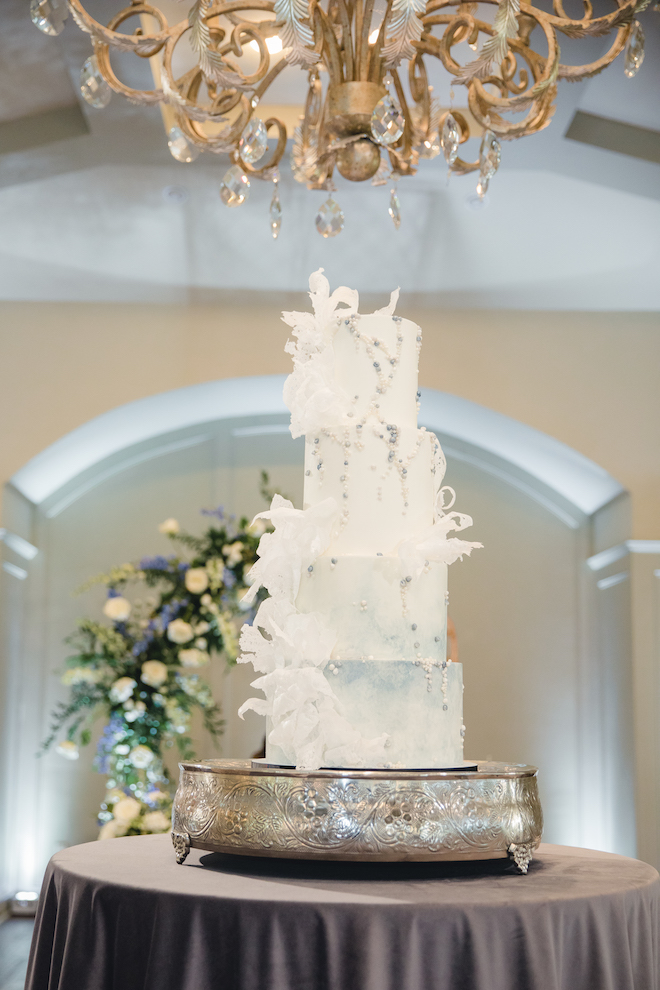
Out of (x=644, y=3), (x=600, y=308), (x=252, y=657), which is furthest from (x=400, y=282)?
(x=252, y=657)

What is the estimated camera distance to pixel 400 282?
549 cm

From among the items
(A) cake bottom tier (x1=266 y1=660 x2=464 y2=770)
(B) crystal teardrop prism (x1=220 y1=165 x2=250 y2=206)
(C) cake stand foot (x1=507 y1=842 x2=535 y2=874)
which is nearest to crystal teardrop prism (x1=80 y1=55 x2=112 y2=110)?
(B) crystal teardrop prism (x1=220 y1=165 x2=250 y2=206)

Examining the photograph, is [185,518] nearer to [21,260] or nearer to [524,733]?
[21,260]

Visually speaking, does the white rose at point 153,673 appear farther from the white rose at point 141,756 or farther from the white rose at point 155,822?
the white rose at point 155,822

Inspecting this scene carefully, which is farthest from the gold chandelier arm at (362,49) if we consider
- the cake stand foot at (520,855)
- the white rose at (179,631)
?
the white rose at (179,631)

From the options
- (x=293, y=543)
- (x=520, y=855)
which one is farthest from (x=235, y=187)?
(x=520, y=855)

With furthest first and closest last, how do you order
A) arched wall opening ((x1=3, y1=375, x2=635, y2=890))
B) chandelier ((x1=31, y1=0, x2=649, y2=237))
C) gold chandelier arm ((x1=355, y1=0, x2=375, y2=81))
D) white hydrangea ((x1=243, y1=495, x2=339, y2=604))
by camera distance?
arched wall opening ((x1=3, y1=375, x2=635, y2=890)), gold chandelier arm ((x1=355, y1=0, x2=375, y2=81)), chandelier ((x1=31, y1=0, x2=649, y2=237)), white hydrangea ((x1=243, y1=495, x2=339, y2=604))

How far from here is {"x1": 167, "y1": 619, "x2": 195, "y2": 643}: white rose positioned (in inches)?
182

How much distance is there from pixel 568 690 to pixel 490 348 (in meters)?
2.18

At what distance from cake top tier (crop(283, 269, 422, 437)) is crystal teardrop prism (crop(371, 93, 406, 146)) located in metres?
0.43

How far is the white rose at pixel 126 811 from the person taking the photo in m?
4.58

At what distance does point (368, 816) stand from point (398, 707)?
292mm

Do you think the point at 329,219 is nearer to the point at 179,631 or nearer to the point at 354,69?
the point at 354,69

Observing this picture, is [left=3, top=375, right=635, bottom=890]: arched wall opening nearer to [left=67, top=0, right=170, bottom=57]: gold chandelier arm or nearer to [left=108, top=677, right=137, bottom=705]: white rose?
[left=108, top=677, right=137, bottom=705]: white rose
